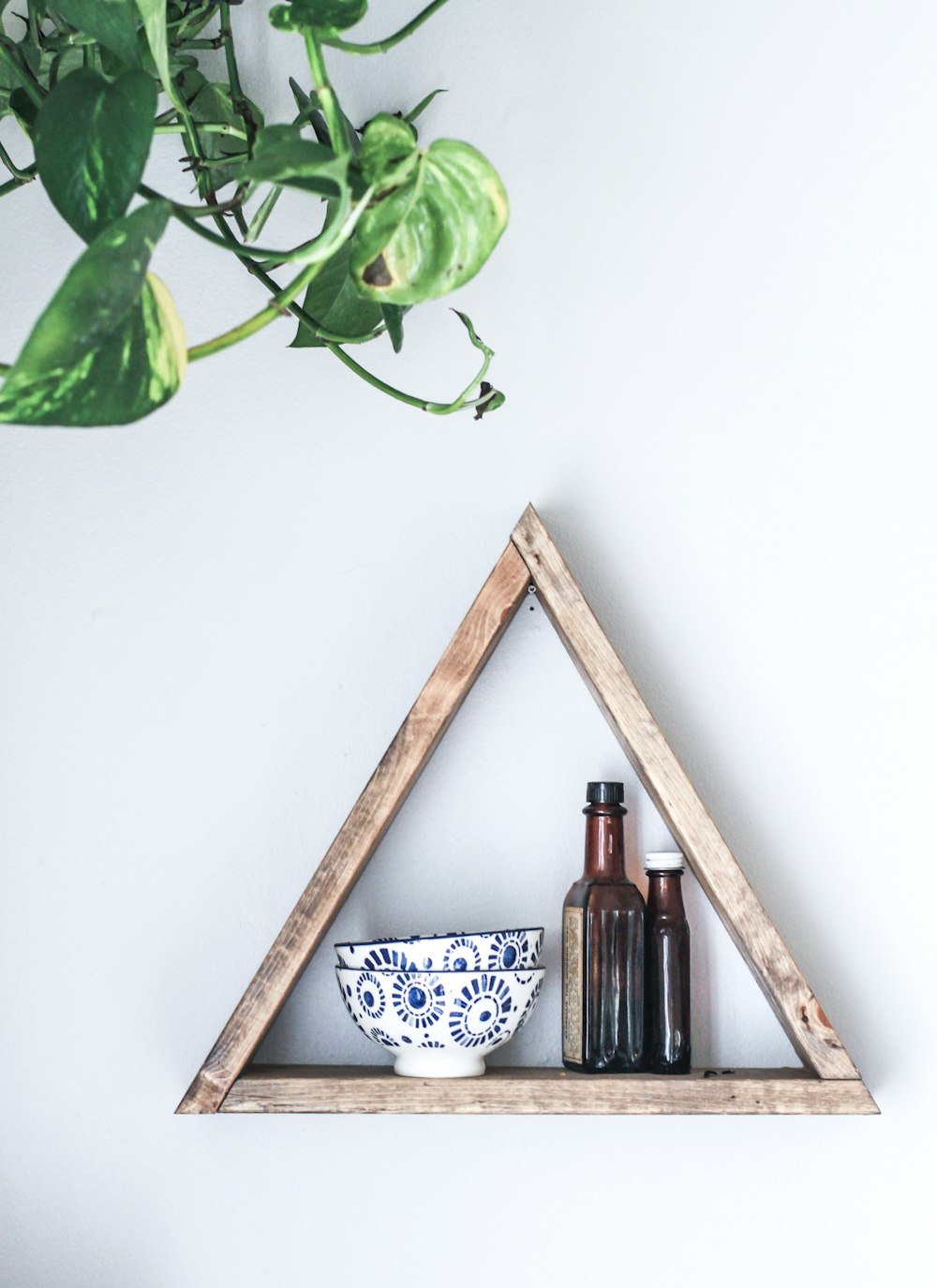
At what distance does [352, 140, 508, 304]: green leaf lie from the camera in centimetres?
50

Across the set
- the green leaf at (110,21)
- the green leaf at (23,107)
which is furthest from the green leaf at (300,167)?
the green leaf at (23,107)

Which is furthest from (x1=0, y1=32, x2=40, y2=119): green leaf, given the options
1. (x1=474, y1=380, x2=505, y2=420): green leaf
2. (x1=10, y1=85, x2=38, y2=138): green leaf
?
(x1=474, y1=380, x2=505, y2=420): green leaf

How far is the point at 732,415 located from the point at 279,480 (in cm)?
41

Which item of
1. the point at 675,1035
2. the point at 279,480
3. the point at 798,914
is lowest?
the point at 675,1035

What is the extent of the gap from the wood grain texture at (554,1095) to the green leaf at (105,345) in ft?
2.03

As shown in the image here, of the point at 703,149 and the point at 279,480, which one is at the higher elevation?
the point at 703,149

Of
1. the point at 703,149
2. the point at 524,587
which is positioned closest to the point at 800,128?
the point at 703,149

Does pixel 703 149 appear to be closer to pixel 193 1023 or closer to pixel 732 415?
pixel 732 415

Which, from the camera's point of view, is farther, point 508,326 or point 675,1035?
point 508,326

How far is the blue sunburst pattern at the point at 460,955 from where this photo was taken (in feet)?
2.79

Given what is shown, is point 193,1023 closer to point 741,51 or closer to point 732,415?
point 732,415

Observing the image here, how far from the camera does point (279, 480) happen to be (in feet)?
3.40

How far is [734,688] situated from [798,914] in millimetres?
196

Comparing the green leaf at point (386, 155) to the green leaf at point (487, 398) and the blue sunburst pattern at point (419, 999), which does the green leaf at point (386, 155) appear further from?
the blue sunburst pattern at point (419, 999)
